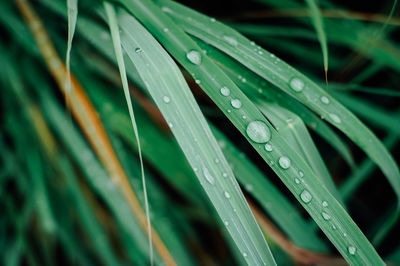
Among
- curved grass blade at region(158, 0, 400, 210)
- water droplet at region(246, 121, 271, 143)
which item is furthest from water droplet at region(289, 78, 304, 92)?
water droplet at region(246, 121, 271, 143)

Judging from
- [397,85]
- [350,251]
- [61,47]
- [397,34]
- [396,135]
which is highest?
[61,47]


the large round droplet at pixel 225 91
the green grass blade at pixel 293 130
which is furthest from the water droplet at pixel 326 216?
the large round droplet at pixel 225 91

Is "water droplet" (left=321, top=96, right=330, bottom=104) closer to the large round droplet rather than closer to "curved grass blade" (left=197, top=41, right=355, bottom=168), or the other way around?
"curved grass blade" (left=197, top=41, right=355, bottom=168)

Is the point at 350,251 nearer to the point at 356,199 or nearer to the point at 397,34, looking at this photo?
the point at 356,199

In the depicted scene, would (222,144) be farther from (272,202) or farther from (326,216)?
(326,216)

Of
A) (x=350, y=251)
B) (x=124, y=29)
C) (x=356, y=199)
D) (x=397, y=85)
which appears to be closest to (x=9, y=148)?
(x=124, y=29)

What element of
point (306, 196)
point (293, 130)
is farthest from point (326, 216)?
point (293, 130)
